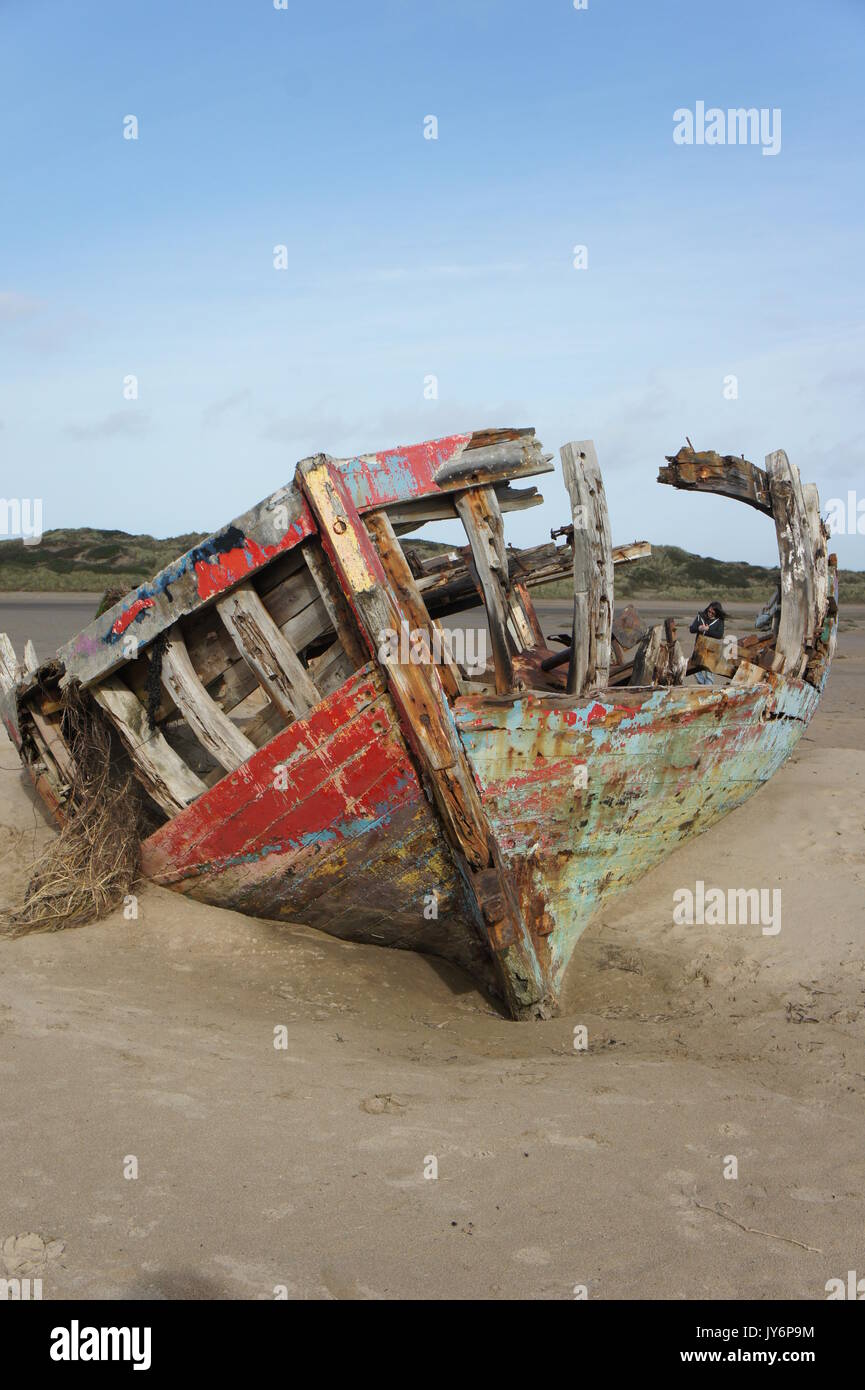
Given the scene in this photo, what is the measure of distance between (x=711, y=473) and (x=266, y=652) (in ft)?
11.9

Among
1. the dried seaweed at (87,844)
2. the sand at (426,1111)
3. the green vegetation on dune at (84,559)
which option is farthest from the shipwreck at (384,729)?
the green vegetation on dune at (84,559)

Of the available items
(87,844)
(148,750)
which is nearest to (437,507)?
(148,750)

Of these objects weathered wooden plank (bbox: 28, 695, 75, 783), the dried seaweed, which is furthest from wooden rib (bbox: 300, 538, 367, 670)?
weathered wooden plank (bbox: 28, 695, 75, 783)

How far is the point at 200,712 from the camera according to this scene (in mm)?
5523

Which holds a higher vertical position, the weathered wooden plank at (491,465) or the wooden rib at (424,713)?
the weathered wooden plank at (491,465)

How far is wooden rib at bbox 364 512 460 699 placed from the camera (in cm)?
523

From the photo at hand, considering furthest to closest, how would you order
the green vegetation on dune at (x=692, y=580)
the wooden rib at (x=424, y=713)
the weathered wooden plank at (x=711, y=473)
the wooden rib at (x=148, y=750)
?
the green vegetation on dune at (x=692, y=580) < the weathered wooden plank at (x=711, y=473) < the wooden rib at (x=148, y=750) < the wooden rib at (x=424, y=713)

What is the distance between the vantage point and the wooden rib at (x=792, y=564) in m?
7.37

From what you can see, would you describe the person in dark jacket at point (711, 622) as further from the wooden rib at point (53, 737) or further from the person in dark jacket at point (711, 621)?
the wooden rib at point (53, 737)

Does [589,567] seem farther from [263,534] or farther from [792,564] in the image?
[792,564]

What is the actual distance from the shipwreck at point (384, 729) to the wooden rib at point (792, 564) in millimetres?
1297

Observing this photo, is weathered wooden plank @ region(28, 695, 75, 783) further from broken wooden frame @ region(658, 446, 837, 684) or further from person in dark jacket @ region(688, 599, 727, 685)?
person in dark jacket @ region(688, 599, 727, 685)
